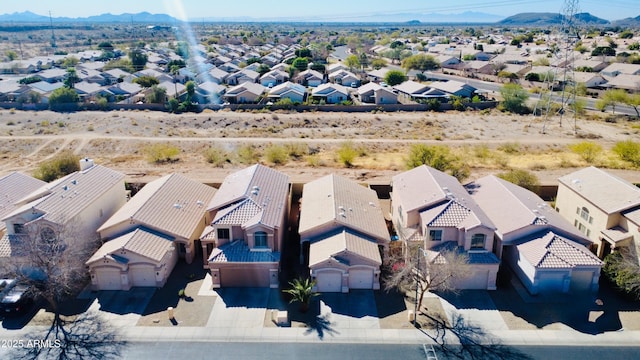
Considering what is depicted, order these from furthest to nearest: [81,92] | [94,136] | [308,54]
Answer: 1. [308,54]
2. [81,92]
3. [94,136]

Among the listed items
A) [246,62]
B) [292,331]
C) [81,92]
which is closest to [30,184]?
[292,331]

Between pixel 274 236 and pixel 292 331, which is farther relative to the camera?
pixel 274 236

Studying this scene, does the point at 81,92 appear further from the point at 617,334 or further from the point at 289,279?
the point at 617,334

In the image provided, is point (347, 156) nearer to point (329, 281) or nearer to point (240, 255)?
point (329, 281)

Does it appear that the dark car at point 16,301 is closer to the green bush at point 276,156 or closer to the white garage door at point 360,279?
the white garage door at point 360,279

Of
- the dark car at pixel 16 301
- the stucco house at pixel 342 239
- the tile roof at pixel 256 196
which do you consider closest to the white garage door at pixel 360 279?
the stucco house at pixel 342 239

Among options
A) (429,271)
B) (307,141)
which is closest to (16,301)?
(429,271)
